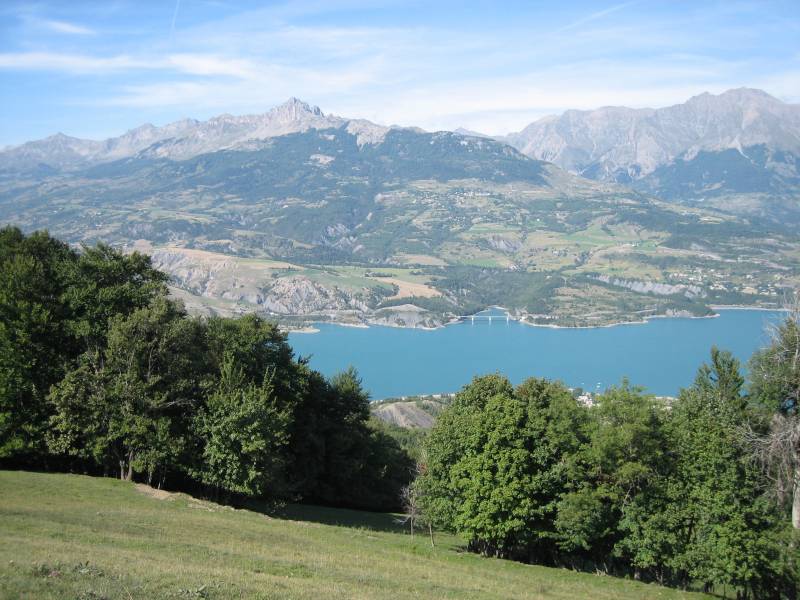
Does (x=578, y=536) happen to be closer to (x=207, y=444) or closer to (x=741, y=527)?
(x=741, y=527)

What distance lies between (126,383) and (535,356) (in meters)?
147

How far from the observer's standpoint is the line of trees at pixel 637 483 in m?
23.3

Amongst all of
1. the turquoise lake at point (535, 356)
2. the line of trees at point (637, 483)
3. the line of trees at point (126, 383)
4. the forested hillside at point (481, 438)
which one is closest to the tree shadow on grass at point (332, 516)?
the line of trees at point (126, 383)

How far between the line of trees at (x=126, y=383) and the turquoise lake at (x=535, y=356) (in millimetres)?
100746

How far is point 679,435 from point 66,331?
26244 millimetres

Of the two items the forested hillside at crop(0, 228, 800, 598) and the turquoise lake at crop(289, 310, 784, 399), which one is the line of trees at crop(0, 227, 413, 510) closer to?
the forested hillside at crop(0, 228, 800, 598)

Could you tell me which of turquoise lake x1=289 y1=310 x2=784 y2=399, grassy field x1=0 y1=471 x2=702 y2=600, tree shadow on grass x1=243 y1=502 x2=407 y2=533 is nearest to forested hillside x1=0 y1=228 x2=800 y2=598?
tree shadow on grass x1=243 y1=502 x2=407 y2=533

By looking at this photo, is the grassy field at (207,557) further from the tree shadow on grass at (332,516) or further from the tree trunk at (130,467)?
the tree trunk at (130,467)

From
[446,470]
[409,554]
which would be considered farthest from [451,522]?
[409,554]

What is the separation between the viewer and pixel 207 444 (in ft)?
92.7

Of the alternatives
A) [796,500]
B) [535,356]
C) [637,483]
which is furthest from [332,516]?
[535,356]

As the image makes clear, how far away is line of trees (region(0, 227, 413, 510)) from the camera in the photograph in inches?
1101

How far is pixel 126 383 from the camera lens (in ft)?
92.6

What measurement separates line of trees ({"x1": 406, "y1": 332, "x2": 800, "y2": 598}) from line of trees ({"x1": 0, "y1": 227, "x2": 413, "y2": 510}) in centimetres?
830
